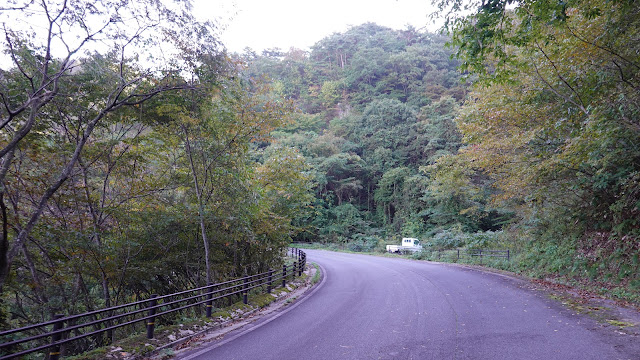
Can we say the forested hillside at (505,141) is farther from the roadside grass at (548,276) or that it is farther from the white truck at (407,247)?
the white truck at (407,247)

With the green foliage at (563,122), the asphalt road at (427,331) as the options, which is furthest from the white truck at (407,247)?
the asphalt road at (427,331)

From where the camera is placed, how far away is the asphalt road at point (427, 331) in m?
5.47

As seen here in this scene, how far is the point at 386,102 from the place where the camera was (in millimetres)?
42781

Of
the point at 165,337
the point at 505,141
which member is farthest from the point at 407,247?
the point at 165,337

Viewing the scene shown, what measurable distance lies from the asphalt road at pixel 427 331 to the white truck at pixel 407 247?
785 inches

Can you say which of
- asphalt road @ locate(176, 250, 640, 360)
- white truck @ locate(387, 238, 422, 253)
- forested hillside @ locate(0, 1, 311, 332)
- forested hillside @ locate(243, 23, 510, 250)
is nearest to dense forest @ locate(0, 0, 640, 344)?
forested hillside @ locate(0, 1, 311, 332)

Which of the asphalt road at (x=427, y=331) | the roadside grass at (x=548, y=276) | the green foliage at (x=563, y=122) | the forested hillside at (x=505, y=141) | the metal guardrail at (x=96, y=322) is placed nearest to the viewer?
the metal guardrail at (x=96, y=322)

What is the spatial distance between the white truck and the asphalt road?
19.9m

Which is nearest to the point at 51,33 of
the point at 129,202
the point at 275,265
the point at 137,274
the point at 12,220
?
the point at 12,220

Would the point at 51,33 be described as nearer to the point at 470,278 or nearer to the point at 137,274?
the point at 137,274

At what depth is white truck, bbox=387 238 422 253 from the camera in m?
30.6

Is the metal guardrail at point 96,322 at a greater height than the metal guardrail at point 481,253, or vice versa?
the metal guardrail at point 481,253

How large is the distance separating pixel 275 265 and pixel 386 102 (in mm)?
31714

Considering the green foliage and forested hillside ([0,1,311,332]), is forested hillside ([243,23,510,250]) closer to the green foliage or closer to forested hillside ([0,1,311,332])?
the green foliage
